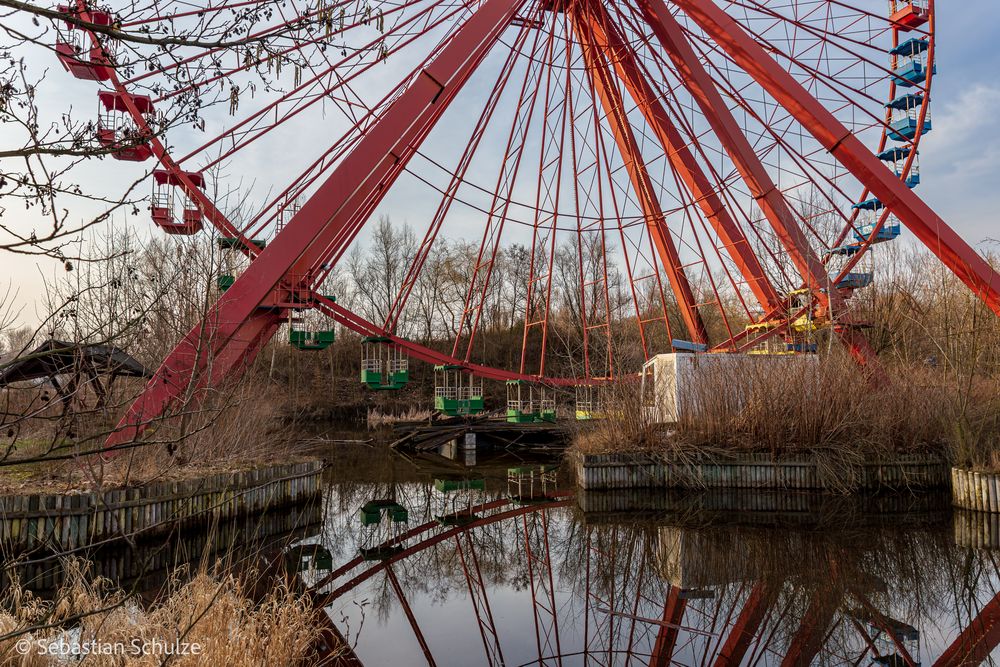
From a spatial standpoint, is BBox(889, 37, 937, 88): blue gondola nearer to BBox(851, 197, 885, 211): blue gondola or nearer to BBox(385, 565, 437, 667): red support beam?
BBox(851, 197, 885, 211): blue gondola

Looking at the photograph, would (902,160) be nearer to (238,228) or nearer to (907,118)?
(907,118)

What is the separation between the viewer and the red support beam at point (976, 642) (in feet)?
16.3

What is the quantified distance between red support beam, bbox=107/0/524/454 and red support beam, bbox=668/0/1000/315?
14.2ft

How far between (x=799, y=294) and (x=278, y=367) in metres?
25.0

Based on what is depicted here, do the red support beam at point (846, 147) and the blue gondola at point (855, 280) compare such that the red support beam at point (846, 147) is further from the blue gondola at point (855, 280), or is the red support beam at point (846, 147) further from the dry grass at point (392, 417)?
the dry grass at point (392, 417)

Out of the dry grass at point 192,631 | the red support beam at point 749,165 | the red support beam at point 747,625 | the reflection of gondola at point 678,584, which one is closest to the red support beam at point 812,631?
the reflection of gondola at point 678,584

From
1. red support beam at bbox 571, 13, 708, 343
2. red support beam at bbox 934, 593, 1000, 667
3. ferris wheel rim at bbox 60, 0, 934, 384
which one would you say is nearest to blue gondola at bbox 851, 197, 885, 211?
ferris wheel rim at bbox 60, 0, 934, 384

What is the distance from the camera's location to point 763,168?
15680mm

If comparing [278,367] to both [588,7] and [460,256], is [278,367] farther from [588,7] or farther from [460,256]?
[588,7]

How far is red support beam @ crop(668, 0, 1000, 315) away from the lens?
47.0 feet

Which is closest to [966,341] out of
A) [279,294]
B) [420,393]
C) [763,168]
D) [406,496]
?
[763,168]

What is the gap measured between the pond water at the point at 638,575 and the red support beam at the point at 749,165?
5244mm

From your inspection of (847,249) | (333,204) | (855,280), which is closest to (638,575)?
(333,204)

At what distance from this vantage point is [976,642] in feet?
17.4
